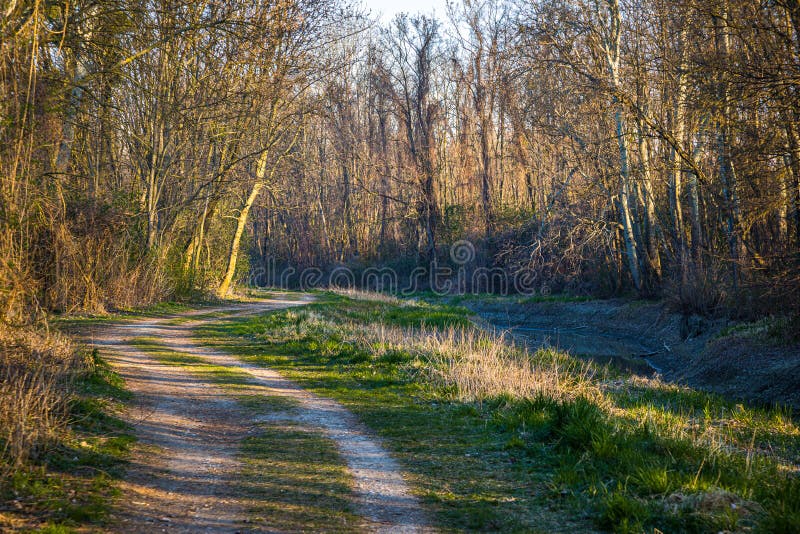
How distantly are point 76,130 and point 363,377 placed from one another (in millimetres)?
13531

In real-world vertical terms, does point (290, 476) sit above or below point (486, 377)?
below

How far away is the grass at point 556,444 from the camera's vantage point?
17.2 ft

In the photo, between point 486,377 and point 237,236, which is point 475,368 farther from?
point 237,236

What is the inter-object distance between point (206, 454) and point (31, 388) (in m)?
1.90

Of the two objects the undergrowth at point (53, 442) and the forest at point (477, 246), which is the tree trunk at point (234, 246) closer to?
the forest at point (477, 246)

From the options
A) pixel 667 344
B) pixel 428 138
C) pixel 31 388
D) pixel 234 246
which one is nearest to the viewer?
pixel 31 388

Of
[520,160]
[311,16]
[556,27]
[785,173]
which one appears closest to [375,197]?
[520,160]

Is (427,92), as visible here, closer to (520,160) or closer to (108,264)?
(520,160)

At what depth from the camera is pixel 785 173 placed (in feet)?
40.9

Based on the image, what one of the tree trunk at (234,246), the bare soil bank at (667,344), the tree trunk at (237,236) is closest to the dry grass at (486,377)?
the bare soil bank at (667,344)

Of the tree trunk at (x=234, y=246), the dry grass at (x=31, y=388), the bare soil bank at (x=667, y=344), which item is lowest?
the bare soil bank at (x=667, y=344)

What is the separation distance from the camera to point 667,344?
1969cm

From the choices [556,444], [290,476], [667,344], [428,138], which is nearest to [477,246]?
[428,138]

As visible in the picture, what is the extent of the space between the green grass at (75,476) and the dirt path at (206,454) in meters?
0.20
